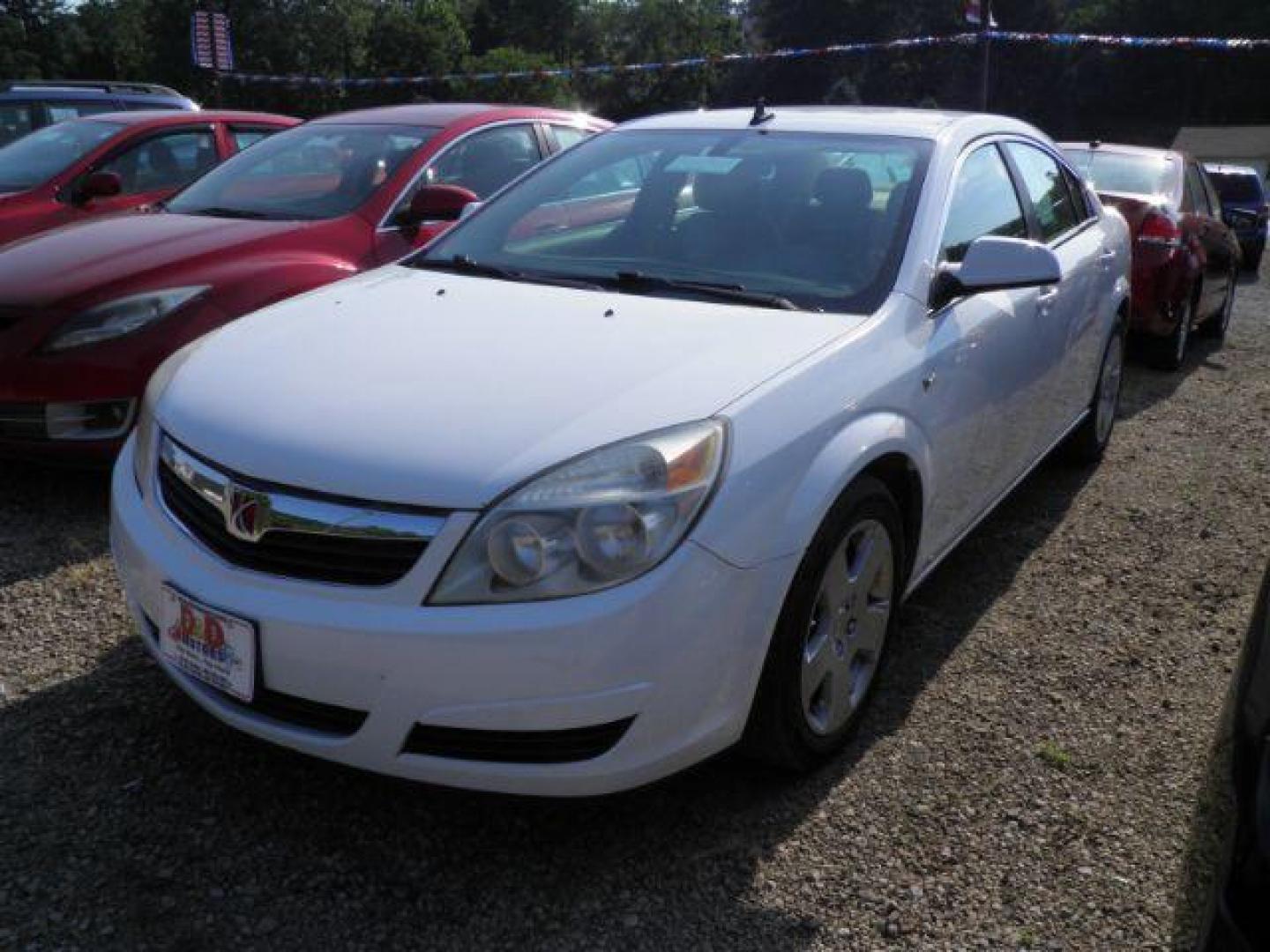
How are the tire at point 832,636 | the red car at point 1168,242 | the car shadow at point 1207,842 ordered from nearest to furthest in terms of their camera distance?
1. the car shadow at point 1207,842
2. the tire at point 832,636
3. the red car at point 1168,242

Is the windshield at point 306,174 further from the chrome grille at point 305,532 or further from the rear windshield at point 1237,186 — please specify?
the rear windshield at point 1237,186

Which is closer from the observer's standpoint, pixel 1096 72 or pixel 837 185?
pixel 837 185

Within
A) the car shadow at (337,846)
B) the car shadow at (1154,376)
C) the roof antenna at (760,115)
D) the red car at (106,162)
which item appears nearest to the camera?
the car shadow at (337,846)

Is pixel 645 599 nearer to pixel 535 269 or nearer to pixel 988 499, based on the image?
pixel 535 269

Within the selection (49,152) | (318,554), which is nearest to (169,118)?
(49,152)

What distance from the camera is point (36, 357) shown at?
411 cm

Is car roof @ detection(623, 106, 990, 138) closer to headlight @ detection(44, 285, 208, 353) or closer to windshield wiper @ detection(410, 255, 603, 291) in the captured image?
windshield wiper @ detection(410, 255, 603, 291)

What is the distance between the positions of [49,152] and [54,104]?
10.5 feet

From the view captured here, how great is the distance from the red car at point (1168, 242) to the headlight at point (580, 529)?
18.6 ft

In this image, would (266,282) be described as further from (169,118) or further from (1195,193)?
(1195,193)

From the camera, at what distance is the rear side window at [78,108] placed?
385 inches

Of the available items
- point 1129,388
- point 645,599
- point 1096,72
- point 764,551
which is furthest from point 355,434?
point 1096,72

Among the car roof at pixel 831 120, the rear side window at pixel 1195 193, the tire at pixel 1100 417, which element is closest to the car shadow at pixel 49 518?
the car roof at pixel 831 120

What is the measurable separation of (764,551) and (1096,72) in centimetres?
5803
